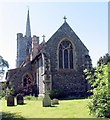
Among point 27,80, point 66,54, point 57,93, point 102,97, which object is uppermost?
point 66,54

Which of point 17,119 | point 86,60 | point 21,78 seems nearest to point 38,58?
point 21,78

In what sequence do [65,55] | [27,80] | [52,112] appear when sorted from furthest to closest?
[27,80] < [65,55] < [52,112]

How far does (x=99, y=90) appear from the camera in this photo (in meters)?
13.6

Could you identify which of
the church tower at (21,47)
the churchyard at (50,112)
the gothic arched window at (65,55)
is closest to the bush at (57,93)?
the gothic arched window at (65,55)

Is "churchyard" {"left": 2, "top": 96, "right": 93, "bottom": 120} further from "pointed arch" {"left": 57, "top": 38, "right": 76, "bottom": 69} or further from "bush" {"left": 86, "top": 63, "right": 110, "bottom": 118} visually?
"pointed arch" {"left": 57, "top": 38, "right": 76, "bottom": 69}

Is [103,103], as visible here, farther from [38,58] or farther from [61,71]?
[38,58]

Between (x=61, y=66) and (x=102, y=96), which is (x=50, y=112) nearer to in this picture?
(x=102, y=96)

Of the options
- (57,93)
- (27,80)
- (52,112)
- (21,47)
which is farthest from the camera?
(21,47)

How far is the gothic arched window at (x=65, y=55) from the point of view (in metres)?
32.2

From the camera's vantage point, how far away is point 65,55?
32469mm

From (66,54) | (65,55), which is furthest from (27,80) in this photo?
(66,54)

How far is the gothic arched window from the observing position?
3222 centimetres

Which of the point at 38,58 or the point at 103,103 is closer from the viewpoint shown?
the point at 103,103

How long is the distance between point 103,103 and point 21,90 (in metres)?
22.2
